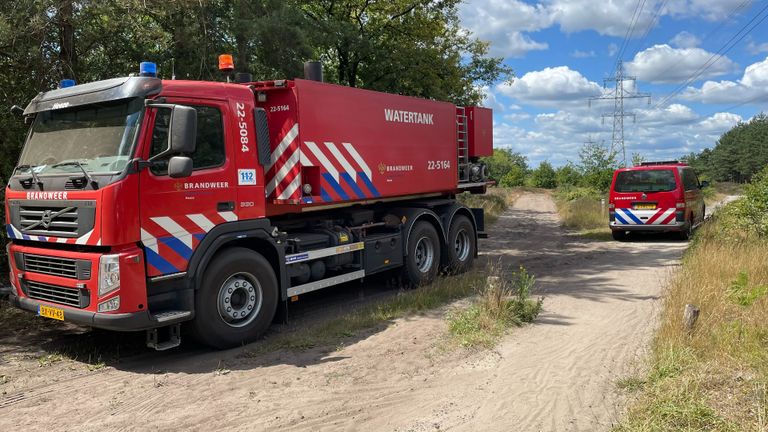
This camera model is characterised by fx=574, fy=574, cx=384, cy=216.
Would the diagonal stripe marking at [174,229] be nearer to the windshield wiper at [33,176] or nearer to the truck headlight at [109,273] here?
the truck headlight at [109,273]

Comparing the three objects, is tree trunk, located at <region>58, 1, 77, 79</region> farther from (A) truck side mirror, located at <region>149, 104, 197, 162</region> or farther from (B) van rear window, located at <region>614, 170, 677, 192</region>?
(B) van rear window, located at <region>614, 170, 677, 192</region>

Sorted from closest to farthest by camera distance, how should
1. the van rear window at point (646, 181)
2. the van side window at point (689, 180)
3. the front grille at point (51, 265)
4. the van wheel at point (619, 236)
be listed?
the front grille at point (51, 265)
the van rear window at point (646, 181)
the van side window at point (689, 180)
the van wheel at point (619, 236)

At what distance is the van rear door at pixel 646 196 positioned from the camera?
566 inches

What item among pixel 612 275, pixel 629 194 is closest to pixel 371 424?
pixel 612 275

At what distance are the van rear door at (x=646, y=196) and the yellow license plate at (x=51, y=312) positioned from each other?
13129 mm

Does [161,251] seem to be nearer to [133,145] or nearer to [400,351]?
[133,145]

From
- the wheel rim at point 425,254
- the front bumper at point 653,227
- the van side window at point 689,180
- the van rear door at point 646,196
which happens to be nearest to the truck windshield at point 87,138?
the wheel rim at point 425,254

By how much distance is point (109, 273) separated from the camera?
5262mm

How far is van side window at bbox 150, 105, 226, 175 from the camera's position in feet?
18.3

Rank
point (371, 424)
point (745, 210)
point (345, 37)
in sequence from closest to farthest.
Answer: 1. point (371, 424)
2. point (745, 210)
3. point (345, 37)

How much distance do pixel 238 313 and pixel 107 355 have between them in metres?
1.41

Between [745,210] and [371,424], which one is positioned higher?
[745,210]

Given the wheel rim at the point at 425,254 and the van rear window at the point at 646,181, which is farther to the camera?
the van rear window at the point at 646,181

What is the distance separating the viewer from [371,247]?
854cm
